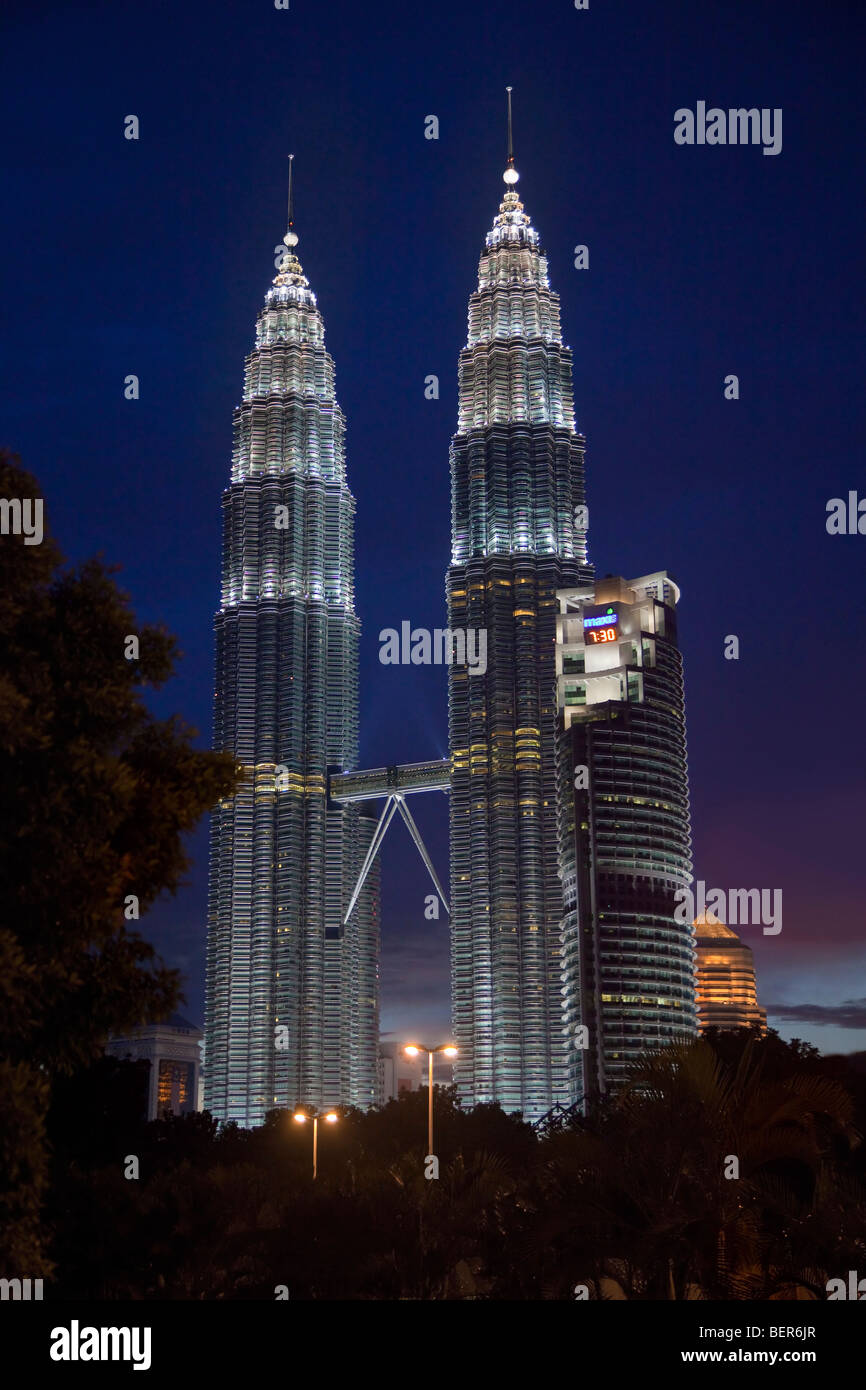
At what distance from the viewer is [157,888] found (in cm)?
2312

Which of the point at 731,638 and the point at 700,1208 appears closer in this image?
the point at 700,1208

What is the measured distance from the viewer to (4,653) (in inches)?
842

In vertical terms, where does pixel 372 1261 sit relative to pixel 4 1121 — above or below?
below

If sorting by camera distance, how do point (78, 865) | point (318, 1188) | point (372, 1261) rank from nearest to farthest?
1. point (78, 865)
2. point (372, 1261)
3. point (318, 1188)

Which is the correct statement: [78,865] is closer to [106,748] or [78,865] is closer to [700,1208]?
[106,748]

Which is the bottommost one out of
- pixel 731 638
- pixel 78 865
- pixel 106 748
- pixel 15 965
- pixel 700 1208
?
pixel 700 1208

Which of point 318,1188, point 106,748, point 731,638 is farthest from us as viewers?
point 731,638

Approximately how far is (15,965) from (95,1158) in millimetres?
48920

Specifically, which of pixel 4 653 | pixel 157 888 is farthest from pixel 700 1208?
pixel 4 653
